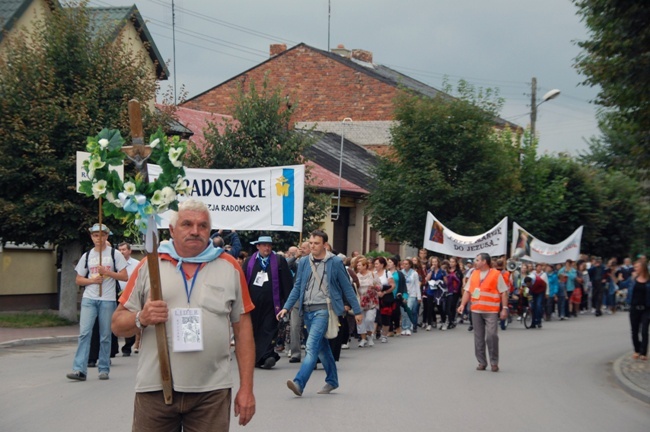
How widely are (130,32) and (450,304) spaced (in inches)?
546

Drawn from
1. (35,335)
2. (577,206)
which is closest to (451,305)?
(35,335)

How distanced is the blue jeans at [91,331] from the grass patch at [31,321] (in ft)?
29.2

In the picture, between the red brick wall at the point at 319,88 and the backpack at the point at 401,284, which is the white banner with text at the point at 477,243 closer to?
the backpack at the point at 401,284

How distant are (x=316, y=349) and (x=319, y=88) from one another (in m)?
44.3

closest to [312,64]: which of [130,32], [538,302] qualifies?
[130,32]

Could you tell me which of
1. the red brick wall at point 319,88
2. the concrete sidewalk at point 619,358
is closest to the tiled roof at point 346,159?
the red brick wall at point 319,88

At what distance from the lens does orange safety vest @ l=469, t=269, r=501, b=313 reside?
15016 millimetres

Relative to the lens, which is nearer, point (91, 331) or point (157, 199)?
point (157, 199)

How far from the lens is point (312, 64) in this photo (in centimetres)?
5450

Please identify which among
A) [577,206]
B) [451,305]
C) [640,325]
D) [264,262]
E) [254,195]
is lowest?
[451,305]

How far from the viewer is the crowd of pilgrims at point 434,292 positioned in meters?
20.5

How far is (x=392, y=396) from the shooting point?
1187 cm

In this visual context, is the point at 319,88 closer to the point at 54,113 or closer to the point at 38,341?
the point at 54,113

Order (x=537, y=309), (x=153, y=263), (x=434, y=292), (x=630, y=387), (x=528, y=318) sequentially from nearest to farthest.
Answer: (x=153, y=263) → (x=630, y=387) → (x=434, y=292) → (x=537, y=309) → (x=528, y=318)
